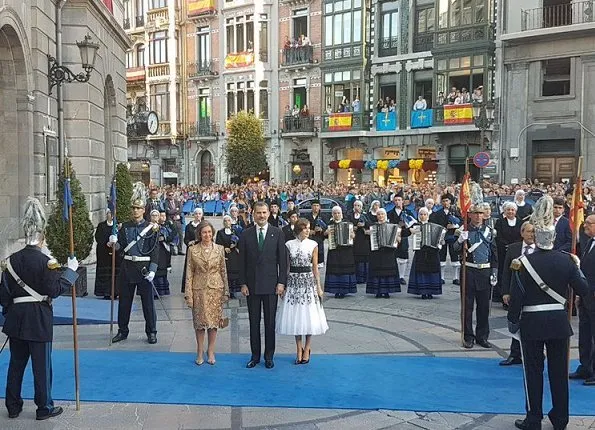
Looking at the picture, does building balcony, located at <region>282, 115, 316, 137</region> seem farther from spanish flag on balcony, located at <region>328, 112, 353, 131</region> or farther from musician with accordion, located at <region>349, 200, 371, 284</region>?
musician with accordion, located at <region>349, 200, 371, 284</region>

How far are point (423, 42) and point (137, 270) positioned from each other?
2876 cm

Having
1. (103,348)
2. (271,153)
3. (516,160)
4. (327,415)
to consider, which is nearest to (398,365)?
(327,415)

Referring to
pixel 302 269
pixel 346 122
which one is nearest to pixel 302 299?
pixel 302 269

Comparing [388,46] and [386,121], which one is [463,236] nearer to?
[386,121]

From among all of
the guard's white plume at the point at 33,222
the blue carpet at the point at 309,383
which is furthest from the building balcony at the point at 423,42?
the guard's white plume at the point at 33,222

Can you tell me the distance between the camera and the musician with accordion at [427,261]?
43.1 ft

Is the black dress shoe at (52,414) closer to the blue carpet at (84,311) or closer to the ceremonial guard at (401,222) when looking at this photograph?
the blue carpet at (84,311)

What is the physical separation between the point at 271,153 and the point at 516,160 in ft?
53.6

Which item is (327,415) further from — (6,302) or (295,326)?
(6,302)

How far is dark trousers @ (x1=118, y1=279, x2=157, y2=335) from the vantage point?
9.44 m

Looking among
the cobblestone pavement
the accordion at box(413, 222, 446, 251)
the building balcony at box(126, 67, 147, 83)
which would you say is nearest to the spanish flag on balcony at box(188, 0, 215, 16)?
the building balcony at box(126, 67, 147, 83)

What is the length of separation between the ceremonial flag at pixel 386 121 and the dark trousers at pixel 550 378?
3075 cm

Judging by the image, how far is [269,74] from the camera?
140 ft

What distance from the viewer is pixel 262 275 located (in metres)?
8.35
